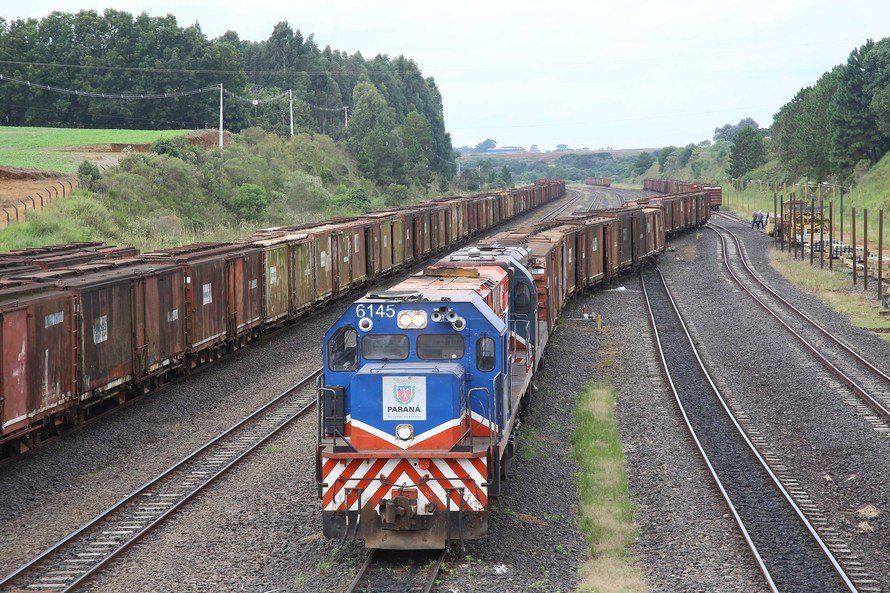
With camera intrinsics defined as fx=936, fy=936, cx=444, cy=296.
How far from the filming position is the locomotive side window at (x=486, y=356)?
1246 cm

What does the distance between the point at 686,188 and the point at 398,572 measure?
302ft

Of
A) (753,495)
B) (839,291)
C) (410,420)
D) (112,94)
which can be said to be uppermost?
(112,94)

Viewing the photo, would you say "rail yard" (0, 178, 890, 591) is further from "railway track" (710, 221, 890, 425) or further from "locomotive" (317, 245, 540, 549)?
"locomotive" (317, 245, 540, 549)

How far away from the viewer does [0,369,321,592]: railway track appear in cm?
1225

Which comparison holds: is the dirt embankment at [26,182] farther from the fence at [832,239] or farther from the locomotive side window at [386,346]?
the locomotive side window at [386,346]

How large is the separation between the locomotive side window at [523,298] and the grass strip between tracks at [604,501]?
2785 mm

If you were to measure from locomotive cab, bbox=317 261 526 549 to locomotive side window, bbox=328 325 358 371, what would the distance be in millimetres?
13

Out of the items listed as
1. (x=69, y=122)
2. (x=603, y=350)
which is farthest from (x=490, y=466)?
(x=69, y=122)

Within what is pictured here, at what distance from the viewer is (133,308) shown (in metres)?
21.4

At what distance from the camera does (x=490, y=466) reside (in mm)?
12414

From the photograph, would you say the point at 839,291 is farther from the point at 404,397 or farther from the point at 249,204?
the point at 249,204

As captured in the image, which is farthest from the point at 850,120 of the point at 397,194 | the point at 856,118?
the point at 397,194

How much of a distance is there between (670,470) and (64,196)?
43385 millimetres

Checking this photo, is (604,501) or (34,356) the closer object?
(604,501)
